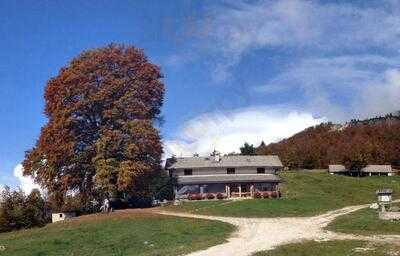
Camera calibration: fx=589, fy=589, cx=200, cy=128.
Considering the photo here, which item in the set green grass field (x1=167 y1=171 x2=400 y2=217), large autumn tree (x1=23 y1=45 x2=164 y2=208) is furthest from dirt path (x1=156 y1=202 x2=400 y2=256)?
large autumn tree (x1=23 y1=45 x2=164 y2=208)

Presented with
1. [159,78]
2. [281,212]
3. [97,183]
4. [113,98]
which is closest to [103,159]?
[97,183]

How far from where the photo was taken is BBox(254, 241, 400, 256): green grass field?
33.1 m

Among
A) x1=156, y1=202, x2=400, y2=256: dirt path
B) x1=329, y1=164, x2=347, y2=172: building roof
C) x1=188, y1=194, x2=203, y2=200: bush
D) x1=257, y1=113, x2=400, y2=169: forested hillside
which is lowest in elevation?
x1=156, y1=202, x2=400, y2=256: dirt path

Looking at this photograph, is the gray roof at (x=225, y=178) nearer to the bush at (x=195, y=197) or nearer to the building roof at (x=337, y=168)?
the bush at (x=195, y=197)

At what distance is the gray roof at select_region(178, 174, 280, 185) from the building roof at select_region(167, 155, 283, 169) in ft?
5.53

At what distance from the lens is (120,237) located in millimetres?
44438

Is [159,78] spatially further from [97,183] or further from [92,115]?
[97,183]

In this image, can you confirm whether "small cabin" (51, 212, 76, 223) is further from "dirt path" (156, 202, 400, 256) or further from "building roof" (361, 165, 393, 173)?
"building roof" (361, 165, 393, 173)

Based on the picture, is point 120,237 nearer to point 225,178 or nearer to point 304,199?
point 304,199

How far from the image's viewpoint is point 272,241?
39.6 metres

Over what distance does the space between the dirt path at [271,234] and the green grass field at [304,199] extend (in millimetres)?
3483

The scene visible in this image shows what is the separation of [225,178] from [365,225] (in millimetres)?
39641

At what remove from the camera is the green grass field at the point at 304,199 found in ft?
198

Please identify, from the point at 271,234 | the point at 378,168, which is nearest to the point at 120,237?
the point at 271,234
